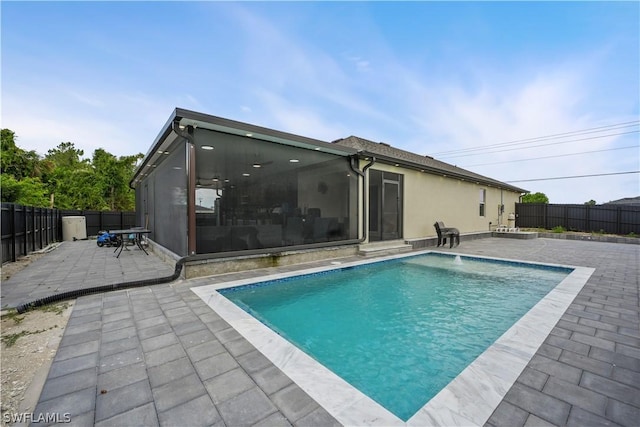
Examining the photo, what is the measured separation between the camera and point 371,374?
2.29 m

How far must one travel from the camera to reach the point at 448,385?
1.83 metres

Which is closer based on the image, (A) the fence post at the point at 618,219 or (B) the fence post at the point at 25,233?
(B) the fence post at the point at 25,233

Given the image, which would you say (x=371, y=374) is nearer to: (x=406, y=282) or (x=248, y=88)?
(x=406, y=282)

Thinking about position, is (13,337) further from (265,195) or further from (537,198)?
(537,198)

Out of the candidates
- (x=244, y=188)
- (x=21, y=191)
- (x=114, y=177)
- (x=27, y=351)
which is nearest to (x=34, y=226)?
(x=244, y=188)

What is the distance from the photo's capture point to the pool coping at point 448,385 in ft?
5.03

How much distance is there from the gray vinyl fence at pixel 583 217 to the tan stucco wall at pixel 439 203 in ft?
13.5

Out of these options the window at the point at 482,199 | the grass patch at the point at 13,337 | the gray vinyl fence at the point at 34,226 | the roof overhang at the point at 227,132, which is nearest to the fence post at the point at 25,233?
the gray vinyl fence at the point at 34,226

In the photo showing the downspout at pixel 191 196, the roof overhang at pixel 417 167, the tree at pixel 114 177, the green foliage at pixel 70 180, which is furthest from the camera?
the tree at pixel 114 177

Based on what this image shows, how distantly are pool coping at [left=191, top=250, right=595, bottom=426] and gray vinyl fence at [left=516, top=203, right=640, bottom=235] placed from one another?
1598 centimetres

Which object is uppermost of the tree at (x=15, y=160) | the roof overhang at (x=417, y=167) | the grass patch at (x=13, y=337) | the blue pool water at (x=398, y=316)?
the tree at (x=15, y=160)

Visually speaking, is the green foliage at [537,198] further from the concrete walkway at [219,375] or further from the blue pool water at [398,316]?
the concrete walkway at [219,375]

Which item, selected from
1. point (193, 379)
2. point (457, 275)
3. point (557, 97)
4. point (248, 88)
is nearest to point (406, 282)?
point (457, 275)

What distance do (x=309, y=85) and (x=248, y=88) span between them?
2678mm
